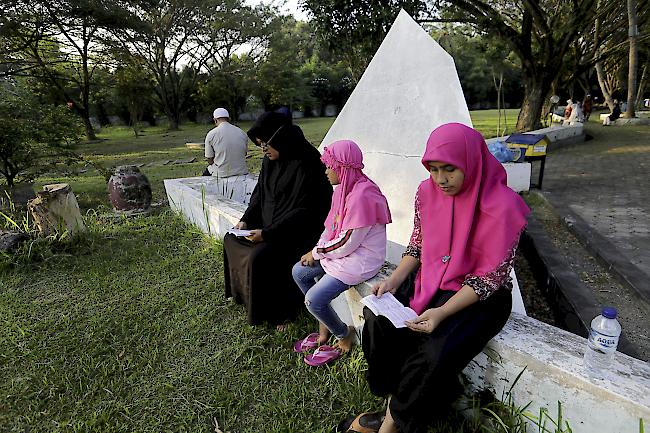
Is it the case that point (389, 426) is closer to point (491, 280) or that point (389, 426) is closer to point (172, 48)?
point (491, 280)

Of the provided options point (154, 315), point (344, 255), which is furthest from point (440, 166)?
point (154, 315)

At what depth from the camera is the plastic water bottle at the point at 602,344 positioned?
142cm

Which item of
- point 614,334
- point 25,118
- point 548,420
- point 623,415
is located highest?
point 25,118

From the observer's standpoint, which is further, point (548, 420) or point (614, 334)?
point (548, 420)

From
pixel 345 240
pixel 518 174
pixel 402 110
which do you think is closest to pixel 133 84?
pixel 518 174

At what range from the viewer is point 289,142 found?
9.65ft

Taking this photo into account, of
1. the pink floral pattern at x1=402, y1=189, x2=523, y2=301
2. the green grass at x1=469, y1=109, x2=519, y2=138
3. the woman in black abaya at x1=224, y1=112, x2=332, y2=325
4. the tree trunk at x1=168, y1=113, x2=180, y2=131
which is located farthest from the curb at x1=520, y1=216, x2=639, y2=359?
the tree trunk at x1=168, y1=113, x2=180, y2=131

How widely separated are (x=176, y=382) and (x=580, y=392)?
6.73 feet

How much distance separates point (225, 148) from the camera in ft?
17.3

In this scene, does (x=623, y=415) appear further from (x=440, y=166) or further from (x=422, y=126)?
(x=422, y=126)

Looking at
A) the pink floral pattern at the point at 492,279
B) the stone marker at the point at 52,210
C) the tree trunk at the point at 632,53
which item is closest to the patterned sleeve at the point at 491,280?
the pink floral pattern at the point at 492,279

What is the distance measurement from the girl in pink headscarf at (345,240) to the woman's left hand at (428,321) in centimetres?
64

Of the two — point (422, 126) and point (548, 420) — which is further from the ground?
point (422, 126)

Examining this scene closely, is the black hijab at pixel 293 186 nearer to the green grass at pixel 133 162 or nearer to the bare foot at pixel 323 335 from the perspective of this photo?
the bare foot at pixel 323 335
